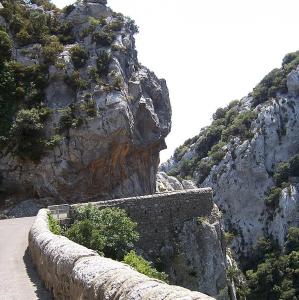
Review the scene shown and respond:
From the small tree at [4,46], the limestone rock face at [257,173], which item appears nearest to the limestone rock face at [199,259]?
the small tree at [4,46]

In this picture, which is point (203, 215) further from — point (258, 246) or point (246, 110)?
point (246, 110)

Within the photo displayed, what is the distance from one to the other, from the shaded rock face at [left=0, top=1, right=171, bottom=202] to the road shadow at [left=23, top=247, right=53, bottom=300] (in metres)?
20.8

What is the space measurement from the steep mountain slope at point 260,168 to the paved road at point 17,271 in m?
71.5

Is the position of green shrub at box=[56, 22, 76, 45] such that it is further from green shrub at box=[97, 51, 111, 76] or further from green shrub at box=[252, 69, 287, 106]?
green shrub at box=[252, 69, 287, 106]

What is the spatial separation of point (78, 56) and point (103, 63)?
2.39 metres

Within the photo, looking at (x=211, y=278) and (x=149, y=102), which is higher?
(x=149, y=102)

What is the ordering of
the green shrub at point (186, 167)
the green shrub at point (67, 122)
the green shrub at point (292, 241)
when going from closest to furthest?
the green shrub at point (67, 122), the green shrub at point (292, 241), the green shrub at point (186, 167)

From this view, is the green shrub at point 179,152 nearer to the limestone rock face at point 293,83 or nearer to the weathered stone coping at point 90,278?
the limestone rock face at point 293,83

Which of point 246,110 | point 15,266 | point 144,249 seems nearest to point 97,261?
point 15,266

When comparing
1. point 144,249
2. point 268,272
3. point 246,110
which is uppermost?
point 246,110

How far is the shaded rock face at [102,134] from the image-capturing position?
3747 centimetres

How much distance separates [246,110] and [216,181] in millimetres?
25987

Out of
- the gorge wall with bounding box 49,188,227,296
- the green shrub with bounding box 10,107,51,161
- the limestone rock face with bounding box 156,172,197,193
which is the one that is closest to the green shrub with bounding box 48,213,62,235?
the gorge wall with bounding box 49,188,227,296

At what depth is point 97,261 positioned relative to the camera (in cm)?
822
